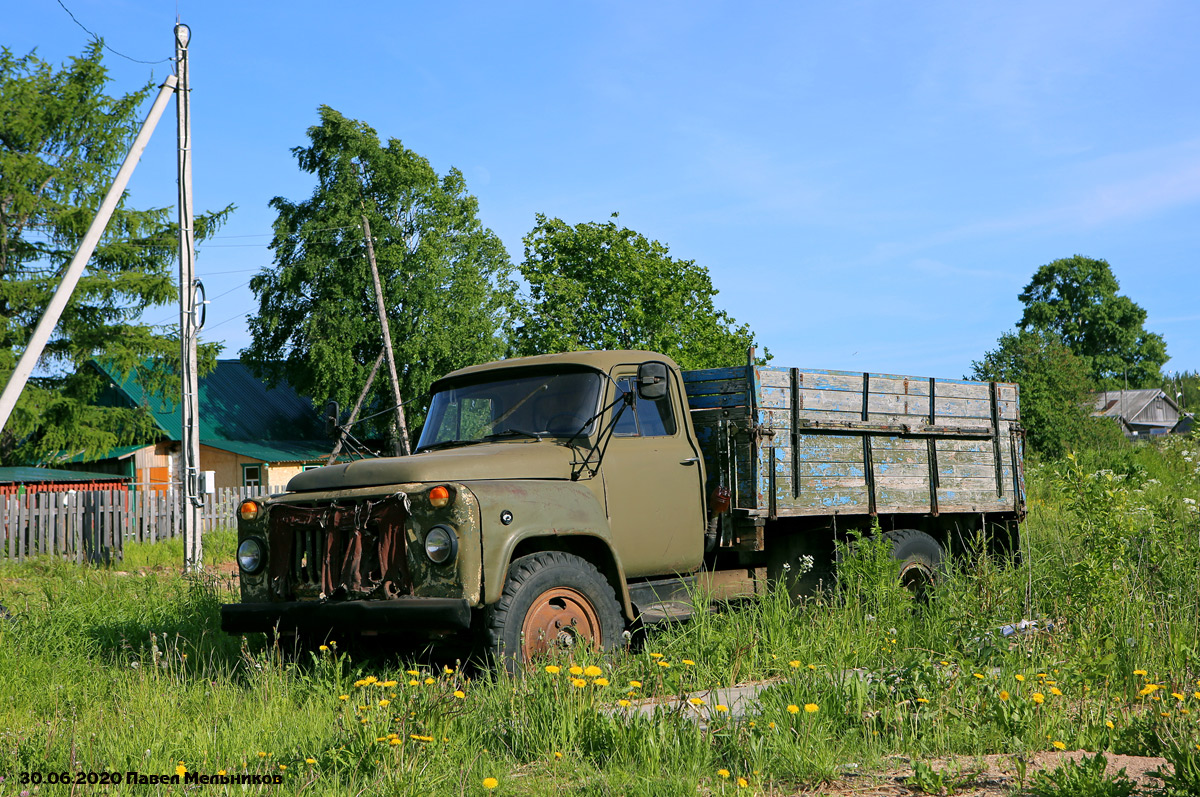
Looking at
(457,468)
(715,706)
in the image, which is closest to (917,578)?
(715,706)

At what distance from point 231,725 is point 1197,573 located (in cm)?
622

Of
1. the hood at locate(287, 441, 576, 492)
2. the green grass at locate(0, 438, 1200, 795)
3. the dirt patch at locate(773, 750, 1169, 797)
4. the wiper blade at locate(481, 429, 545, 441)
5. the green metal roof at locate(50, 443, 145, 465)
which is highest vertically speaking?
the green metal roof at locate(50, 443, 145, 465)

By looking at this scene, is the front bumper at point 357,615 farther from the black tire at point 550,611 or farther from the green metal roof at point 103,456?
the green metal roof at point 103,456

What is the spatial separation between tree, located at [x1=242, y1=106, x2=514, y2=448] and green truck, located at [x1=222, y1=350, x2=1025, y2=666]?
1102 inches

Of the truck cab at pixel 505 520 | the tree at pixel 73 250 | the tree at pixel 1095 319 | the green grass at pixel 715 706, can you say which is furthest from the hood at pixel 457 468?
the tree at pixel 1095 319

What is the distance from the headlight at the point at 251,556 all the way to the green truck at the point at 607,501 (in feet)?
0.03

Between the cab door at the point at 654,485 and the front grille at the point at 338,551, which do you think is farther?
the cab door at the point at 654,485

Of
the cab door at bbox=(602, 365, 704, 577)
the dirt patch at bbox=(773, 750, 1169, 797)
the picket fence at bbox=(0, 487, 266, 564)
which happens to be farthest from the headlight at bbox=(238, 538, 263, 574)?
the picket fence at bbox=(0, 487, 266, 564)

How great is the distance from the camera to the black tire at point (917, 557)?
316 inches

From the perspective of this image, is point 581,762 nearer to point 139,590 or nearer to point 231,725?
point 231,725

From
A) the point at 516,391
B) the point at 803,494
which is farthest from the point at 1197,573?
the point at 516,391

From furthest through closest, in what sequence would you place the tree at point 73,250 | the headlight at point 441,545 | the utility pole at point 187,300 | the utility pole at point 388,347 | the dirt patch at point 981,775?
the tree at point 73,250
the utility pole at point 187,300
the utility pole at point 388,347
the headlight at point 441,545
the dirt patch at point 981,775

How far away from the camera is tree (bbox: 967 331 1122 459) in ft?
112

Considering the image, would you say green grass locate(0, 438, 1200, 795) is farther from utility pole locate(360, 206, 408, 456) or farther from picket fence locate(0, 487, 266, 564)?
picket fence locate(0, 487, 266, 564)
